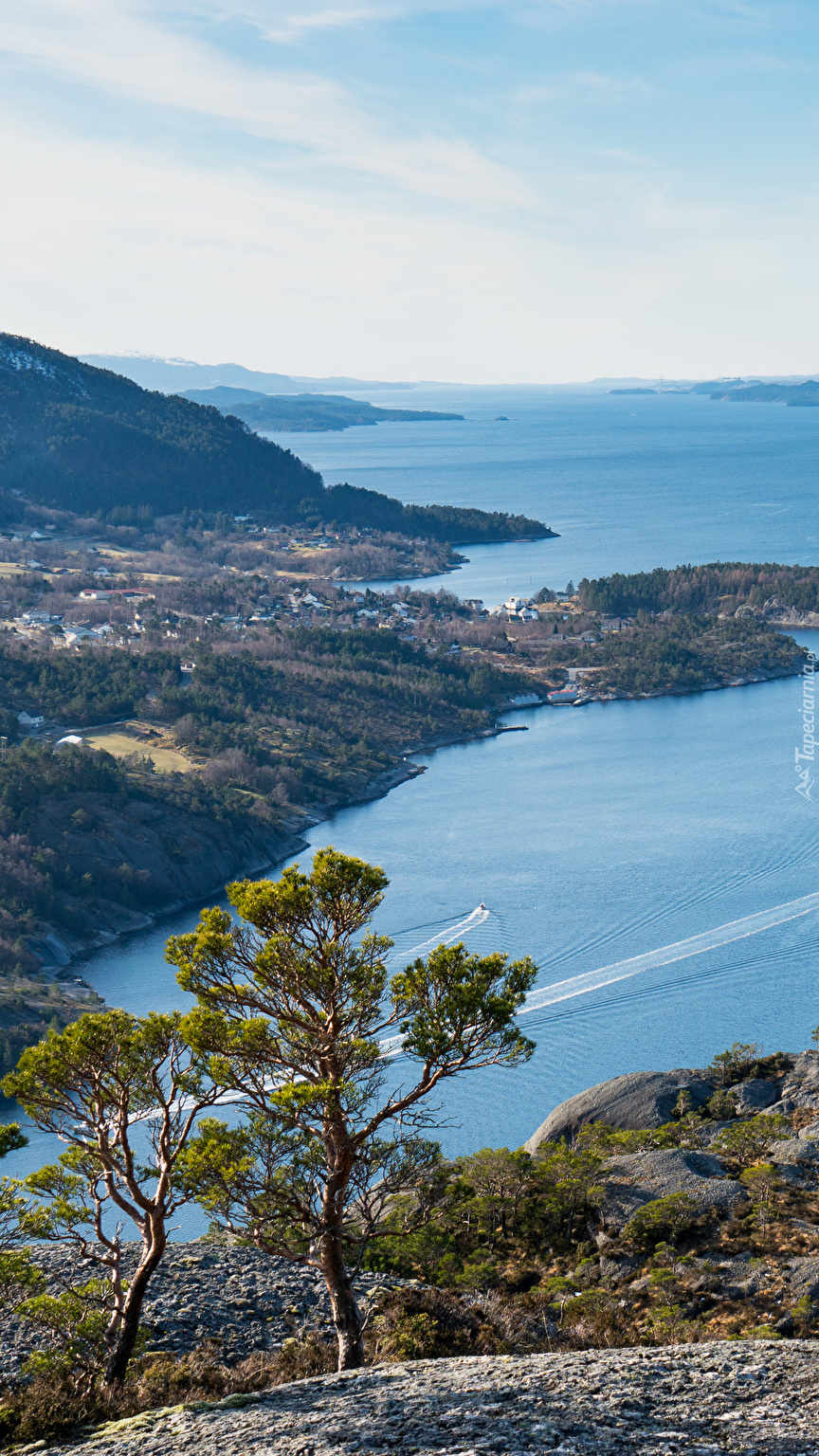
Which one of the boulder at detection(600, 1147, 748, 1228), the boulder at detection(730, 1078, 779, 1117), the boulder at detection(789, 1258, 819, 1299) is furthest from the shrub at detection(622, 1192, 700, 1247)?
the boulder at detection(730, 1078, 779, 1117)

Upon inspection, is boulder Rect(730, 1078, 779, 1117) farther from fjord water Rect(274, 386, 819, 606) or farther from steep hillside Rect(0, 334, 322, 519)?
steep hillside Rect(0, 334, 322, 519)

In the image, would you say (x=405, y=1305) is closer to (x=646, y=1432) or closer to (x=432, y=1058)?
(x=432, y=1058)

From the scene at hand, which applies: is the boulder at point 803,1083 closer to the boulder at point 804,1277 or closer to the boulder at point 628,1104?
the boulder at point 628,1104

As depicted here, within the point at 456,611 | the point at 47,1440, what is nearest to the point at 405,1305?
the point at 47,1440

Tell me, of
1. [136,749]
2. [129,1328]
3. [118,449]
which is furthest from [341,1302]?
[118,449]

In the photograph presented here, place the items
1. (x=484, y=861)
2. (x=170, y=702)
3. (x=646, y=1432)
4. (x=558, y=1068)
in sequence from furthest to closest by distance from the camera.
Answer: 1. (x=170, y=702)
2. (x=484, y=861)
3. (x=558, y=1068)
4. (x=646, y=1432)

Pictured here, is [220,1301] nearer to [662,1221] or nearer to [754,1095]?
[662,1221]

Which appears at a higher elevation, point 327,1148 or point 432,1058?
point 432,1058
